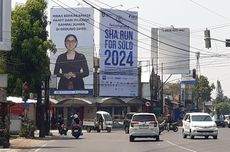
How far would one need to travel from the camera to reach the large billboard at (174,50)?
79.8m

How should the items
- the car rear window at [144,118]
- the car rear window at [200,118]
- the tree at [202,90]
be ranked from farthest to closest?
the tree at [202,90], the car rear window at [200,118], the car rear window at [144,118]

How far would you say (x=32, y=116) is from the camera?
207 ft

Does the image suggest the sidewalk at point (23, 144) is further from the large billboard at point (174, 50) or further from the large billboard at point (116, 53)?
the large billboard at point (174, 50)

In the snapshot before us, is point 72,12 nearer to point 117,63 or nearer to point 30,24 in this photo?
point 117,63

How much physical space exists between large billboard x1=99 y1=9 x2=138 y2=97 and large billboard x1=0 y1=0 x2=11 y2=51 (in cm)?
3995

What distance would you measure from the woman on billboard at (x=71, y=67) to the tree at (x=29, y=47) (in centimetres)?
3394

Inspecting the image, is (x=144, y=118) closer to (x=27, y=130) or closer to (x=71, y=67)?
(x=27, y=130)

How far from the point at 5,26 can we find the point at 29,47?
566cm

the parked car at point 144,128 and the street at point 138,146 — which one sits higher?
the parked car at point 144,128

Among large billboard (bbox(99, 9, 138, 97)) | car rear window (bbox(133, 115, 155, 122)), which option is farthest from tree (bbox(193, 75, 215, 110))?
car rear window (bbox(133, 115, 155, 122))

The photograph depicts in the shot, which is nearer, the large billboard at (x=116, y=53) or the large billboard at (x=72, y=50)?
the large billboard at (x=72, y=50)

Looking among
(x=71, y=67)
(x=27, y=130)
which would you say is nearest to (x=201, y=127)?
(x=27, y=130)

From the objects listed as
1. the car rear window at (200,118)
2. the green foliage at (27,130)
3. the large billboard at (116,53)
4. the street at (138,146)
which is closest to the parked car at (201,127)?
the car rear window at (200,118)

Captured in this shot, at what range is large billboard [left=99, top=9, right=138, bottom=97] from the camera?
75.8m
